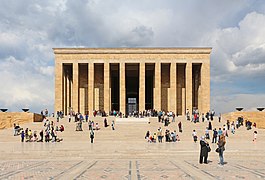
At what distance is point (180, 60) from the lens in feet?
127

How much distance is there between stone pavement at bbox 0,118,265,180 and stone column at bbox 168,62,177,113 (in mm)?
15643

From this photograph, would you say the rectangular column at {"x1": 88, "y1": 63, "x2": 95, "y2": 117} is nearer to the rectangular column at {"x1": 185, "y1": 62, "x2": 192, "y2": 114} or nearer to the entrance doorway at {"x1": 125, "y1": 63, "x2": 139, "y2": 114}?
the entrance doorway at {"x1": 125, "y1": 63, "x2": 139, "y2": 114}

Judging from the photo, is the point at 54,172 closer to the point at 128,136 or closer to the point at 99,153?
Result: the point at 99,153

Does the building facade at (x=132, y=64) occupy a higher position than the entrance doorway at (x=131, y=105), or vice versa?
the building facade at (x=132, y=64)

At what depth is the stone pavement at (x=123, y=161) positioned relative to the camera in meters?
8.93

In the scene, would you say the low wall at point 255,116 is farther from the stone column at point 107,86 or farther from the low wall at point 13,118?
the low wall at point 13,118

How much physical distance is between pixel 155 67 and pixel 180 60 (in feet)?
11.0

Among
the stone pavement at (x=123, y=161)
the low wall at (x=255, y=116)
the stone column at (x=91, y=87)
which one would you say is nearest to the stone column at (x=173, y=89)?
the low wall at (x=255, y=116)

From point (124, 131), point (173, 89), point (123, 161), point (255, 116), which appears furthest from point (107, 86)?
point (123, 161)

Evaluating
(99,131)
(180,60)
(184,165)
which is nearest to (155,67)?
(180,60)

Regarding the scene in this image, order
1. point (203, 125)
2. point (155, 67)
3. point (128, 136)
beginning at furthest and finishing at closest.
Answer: point (155, 67) → point (203, 125) → point (128, 136)

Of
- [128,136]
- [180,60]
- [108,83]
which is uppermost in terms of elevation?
[180,60]

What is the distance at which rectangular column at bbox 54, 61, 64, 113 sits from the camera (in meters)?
37.9

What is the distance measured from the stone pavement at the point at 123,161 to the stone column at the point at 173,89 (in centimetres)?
1564
